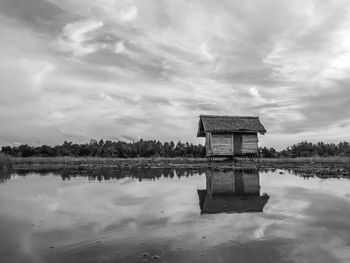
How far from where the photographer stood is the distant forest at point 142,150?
55.1 metres

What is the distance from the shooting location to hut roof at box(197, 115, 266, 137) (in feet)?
130

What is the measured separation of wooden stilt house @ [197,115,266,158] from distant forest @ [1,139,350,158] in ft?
43.4

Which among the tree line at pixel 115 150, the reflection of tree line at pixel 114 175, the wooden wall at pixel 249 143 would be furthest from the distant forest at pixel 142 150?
the reflection of tree line at pixel 114 175

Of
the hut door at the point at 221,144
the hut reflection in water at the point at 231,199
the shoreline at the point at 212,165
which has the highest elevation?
the hut door at the point at 221,144

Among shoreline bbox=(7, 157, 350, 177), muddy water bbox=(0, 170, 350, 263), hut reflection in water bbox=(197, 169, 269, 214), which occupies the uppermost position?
shoreline bbox=(7, 157, 350, 177)

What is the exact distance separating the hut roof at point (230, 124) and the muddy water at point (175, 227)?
2569cm

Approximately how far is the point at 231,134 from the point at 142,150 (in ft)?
71.1

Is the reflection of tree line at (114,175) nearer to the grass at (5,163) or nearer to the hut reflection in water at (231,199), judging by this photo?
the grass at (5,163)

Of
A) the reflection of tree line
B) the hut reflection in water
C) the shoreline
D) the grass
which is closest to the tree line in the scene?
the shoreline

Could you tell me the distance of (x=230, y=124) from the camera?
4050cm

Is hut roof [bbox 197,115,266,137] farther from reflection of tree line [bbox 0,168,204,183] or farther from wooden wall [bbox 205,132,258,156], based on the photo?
reflection of tree line [bbox 0,168,204,183]

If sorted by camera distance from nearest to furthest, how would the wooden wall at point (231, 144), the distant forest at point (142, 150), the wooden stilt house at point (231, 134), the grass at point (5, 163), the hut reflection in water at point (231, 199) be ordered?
the hut reflection in water at point (231, 199) < the grass at point (5, 163) < the wooden stilt house at point (231, 134) < the wooden wall at point (231, 144) < the distant forest at point (142, 150)

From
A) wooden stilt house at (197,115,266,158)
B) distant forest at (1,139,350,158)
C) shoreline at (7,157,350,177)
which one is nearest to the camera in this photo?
shoreline at (7,157,350,177)

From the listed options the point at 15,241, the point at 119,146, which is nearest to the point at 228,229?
the point at 15,241
